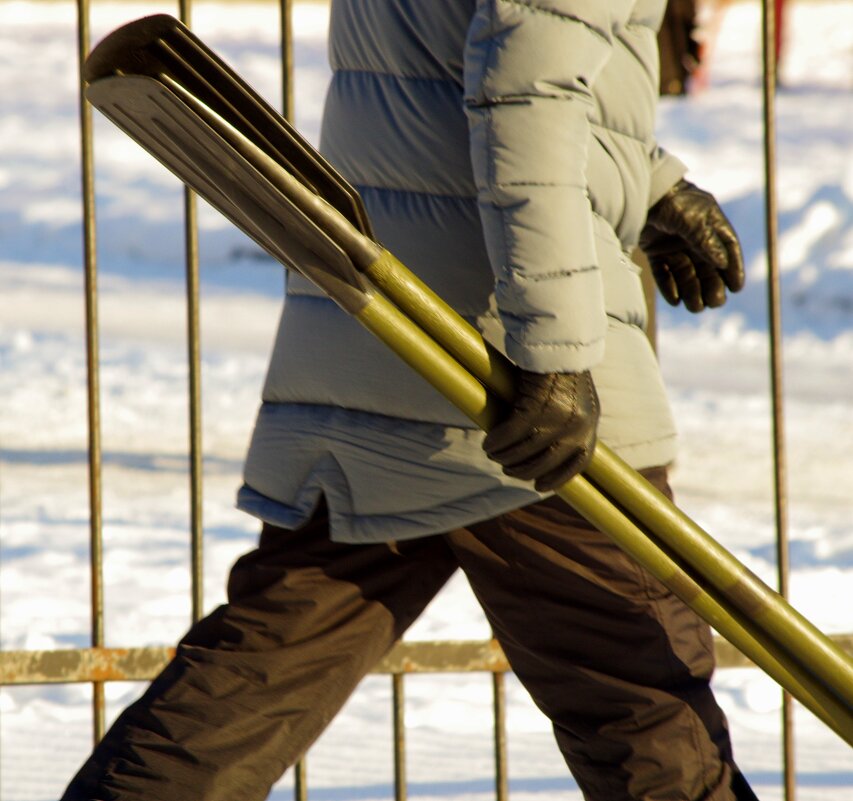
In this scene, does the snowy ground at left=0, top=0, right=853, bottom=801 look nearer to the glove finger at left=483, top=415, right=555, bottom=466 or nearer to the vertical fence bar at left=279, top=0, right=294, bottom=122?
the vertical fence bar at left=279, top=0, right=294, bottom=122

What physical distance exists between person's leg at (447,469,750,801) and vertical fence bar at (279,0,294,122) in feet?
3.04

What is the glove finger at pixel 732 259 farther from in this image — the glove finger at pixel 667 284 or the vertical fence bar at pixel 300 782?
the vertical fence bar at pixel 300 782

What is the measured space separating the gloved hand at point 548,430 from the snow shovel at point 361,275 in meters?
0.03

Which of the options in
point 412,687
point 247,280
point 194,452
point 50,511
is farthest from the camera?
point 247,280

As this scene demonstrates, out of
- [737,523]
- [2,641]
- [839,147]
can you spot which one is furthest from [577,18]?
[839,147]

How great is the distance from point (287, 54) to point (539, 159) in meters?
0.97

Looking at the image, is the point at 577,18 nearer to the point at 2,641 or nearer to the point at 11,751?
the point at 11,751

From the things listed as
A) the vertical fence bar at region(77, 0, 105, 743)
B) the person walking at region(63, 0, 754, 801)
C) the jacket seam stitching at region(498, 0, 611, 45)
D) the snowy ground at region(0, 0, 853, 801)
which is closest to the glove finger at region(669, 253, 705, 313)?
the person walking at region(63, 0, 754, 801)

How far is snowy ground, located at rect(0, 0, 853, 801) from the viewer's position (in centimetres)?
321

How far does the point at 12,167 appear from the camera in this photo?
33.0ft

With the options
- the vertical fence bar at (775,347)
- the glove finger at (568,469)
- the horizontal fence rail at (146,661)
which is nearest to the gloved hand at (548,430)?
the glove finger at (568,469)

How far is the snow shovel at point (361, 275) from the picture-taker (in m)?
1.45

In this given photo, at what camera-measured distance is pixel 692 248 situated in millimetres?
2043

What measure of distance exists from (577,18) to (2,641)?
271 cm
